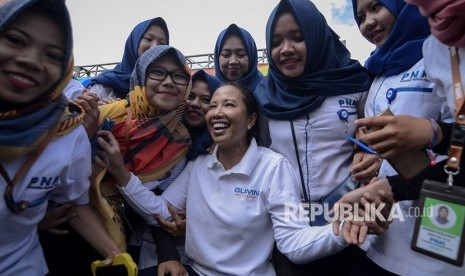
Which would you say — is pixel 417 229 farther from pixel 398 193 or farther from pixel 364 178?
pixel 364 178

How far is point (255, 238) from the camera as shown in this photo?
1.88 m

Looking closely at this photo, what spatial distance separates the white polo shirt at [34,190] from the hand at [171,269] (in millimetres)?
584

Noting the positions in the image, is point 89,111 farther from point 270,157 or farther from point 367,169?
point 367,169

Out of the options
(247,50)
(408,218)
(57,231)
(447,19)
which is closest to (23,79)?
(57,231)

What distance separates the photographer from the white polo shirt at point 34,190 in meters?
1.35

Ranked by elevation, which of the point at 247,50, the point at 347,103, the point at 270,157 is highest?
the point at 247,50


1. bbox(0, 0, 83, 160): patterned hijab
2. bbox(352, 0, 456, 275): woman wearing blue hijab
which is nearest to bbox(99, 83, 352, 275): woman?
bbox(352, 0, 456, 275): woman wearing blue hijab

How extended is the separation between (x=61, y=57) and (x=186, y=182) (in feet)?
3.45

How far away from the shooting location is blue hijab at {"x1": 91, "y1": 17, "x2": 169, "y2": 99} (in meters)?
2.80

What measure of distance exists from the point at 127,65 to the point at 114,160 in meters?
1.59

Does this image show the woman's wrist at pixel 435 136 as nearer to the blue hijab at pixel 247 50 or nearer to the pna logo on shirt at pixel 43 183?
the pna logo on shirt at pixel 43 183

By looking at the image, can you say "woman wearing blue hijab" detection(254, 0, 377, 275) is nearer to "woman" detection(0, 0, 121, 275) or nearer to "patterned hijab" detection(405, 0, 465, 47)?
"patterned hijab" detection(405, 0, 465, 47)

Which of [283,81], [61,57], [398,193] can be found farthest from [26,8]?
[398,193]

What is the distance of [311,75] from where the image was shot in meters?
2.02
